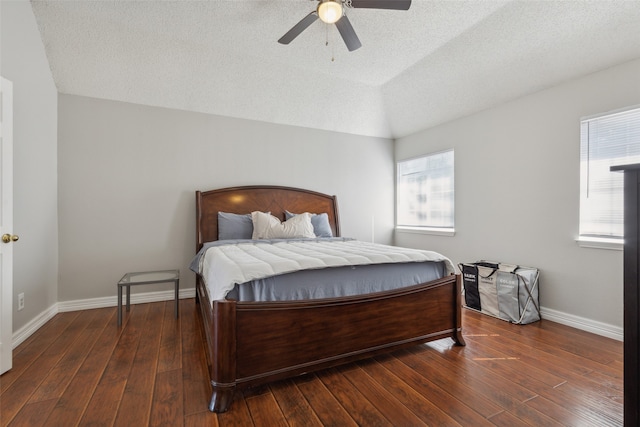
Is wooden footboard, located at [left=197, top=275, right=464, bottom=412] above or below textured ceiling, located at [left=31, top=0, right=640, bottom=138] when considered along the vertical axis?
below

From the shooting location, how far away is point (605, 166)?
2.58m

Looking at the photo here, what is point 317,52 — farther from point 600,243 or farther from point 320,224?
point 600,243

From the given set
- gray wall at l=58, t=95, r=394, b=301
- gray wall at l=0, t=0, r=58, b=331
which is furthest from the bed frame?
gray wall at l=58, t=95, r=394, b=301

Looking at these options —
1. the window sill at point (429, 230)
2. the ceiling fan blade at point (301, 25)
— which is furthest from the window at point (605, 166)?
the ceiling fan blade at point (301, 25)

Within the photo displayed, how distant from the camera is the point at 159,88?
3.36 metres

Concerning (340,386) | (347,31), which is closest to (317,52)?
(347,31)

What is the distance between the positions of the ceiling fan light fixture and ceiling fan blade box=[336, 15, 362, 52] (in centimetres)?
9

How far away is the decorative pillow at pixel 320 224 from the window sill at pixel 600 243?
257 centimetres

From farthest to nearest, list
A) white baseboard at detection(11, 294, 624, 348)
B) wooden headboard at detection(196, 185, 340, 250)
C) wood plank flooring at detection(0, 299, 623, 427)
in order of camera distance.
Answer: wooden headboard at detection(196, 185, 340, 250) < white baseboard at detection(11, 294, 624, 348) < wood plank flooring at detection(0, 299, 623, 427)

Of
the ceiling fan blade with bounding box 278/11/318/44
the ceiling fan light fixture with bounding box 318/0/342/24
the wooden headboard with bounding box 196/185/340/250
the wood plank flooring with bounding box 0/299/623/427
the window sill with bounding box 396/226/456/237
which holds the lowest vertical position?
the wood plank flooring with bounding box 0/299/623/427

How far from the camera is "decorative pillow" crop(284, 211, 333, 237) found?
390cm

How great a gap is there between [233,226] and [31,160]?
73.8 inches

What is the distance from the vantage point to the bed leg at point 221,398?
154 cm

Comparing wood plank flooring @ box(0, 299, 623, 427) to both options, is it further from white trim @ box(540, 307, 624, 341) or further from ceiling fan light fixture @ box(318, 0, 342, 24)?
ceiling fan light fixture @ box(318, 0, 342, 24)
